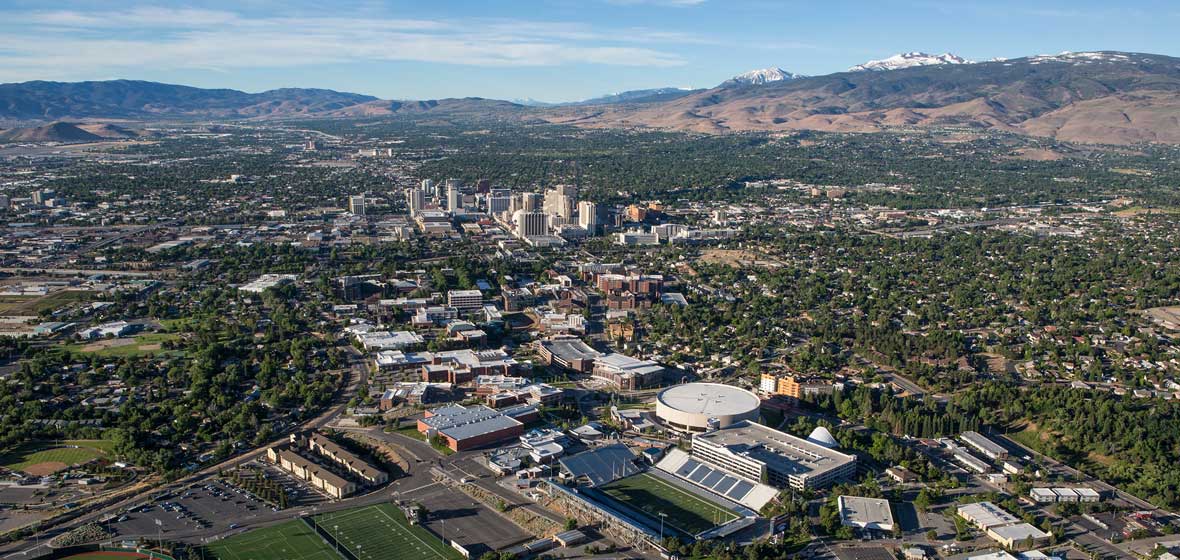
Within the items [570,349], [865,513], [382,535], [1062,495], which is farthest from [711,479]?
[570,349]

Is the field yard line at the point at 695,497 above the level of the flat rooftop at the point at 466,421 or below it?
below

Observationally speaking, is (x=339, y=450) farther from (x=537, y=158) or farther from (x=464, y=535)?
(x=537, y=158)

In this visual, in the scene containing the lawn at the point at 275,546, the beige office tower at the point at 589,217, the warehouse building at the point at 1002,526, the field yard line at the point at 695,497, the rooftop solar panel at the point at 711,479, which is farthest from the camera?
the beige office tower at the point at 589,217

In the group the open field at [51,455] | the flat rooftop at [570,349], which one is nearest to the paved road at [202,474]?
the open field at [51,455]

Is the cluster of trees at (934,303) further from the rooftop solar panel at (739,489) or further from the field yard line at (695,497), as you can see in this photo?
the field yard line at (695,497)

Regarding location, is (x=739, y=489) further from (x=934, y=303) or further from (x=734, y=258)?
(x=734, y=258)

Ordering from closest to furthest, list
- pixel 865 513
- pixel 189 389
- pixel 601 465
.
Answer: pixel 865 513 < pixel 601 465 < pixel 189 389
